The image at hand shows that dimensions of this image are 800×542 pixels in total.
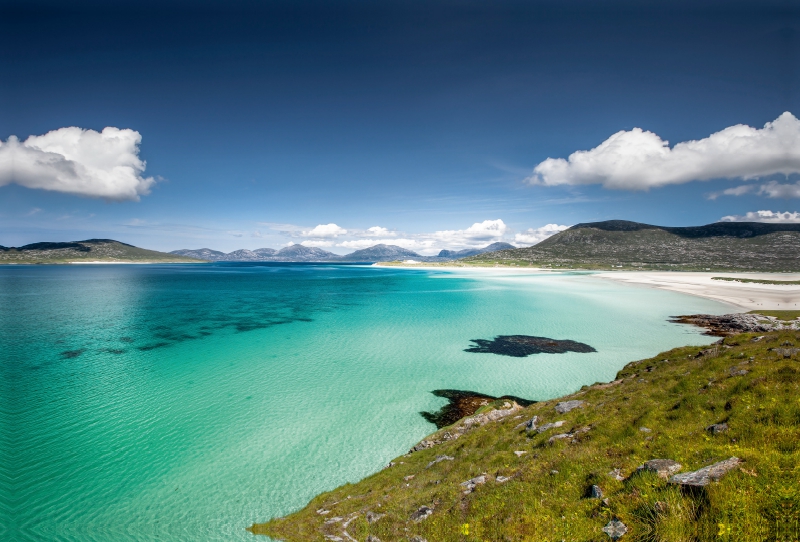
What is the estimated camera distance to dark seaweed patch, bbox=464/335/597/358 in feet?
129

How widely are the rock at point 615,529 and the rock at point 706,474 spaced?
5.53 ft

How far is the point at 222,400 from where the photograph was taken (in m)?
26.3

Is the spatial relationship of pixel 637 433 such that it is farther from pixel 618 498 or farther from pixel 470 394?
pixel 470 394

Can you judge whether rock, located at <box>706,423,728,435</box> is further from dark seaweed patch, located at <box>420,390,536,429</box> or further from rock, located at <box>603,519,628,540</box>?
dark seaweed patch, located at <box>420,390,536,429</box>

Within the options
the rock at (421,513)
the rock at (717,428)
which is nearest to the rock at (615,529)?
the rock at (421,513)

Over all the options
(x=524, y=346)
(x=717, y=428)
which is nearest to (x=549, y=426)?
(x=717, y=428)

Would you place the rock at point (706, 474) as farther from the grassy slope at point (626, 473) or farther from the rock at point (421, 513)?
the rock at point (421, 513)

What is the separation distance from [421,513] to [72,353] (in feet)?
156

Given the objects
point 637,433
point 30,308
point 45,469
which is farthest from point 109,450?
point 30,308

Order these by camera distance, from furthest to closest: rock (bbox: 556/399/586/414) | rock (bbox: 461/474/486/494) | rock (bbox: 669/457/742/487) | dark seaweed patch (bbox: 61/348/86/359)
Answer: dark seaweed patch (bbox: 61/348/86/359)
rock (bbox: 556/399/586/414)
rock (bbox: 461/474/486/494)
rock (bbox: 669/457/742/487)

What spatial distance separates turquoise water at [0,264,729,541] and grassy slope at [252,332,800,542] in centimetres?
434

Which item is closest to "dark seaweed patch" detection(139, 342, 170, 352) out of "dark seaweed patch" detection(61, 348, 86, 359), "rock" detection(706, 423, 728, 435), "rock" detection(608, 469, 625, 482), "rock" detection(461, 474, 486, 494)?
"dark seaweed patch" detection(61, 348, 86, 359)

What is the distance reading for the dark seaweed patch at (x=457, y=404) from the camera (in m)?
23.7

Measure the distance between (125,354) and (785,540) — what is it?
168ft
